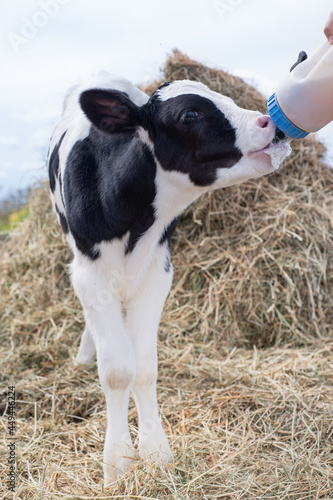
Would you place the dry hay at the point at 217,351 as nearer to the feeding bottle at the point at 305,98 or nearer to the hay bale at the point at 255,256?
the hay bale at the point at 255,256

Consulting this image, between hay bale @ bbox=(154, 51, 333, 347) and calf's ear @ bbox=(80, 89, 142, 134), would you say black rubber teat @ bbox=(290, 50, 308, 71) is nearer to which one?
calf's ear @ bbox=(80, 89, 142, 134)

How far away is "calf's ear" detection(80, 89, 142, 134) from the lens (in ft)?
8.84

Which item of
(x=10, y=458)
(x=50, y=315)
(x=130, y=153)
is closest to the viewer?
(x=130, y=153)

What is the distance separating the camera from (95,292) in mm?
3045

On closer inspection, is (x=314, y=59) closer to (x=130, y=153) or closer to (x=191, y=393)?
(x=130, y=153)

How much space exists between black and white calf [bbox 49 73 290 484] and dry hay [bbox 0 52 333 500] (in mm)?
363

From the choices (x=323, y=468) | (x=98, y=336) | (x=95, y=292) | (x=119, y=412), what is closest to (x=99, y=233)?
(x=95, y=292)

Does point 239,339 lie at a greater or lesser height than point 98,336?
lesser

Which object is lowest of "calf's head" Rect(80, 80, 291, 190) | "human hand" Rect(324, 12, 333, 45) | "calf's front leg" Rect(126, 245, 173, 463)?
"calf's front leg" Rect(126, 245, 173, 463)

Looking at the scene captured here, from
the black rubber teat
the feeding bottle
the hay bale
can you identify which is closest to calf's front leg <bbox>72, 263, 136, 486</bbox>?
the feeding bottle

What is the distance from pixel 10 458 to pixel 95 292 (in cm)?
108

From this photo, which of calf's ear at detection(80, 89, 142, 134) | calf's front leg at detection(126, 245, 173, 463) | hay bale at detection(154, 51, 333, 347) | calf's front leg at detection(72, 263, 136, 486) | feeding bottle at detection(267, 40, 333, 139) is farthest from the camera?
hay bale at detection(154, 51, 333, 347)

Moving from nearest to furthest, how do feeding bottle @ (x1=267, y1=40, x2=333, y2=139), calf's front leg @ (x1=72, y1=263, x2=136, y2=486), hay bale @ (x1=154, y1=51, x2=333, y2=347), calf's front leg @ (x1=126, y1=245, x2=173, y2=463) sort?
feeding bottle @ (x1=267, y1=40, x2=333, y2=139) → calf's front leg @ (x1=72, y1=263, x2=136, y2=486) → calf's front leg @ (x1=126, y1=245, x2=173, y2=463) → hay bale @ (x1=154, y1=51, x2=333, y2=347)

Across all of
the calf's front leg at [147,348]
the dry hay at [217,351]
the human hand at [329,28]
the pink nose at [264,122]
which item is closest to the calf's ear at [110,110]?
the pink nose at [264,122]
